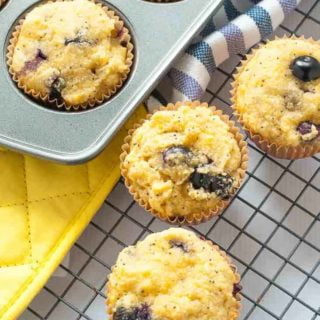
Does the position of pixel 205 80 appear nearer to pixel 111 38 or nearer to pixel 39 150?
pixel 111 38

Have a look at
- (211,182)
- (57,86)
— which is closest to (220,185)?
(211,182)

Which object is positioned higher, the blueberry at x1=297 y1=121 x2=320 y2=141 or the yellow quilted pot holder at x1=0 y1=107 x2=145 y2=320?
the blueberry at x1=297 y1=121 x2=320 y2=141

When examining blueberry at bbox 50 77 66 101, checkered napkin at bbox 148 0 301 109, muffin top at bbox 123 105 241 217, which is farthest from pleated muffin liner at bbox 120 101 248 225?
blueberry at bbox 50 77 66 101

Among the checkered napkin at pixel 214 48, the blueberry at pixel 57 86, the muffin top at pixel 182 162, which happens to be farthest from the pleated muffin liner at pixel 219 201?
the blueberry at pixel 57 86

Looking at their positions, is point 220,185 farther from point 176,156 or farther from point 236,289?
point 236,289

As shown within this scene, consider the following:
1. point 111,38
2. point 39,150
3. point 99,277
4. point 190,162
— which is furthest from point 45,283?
point 111,38

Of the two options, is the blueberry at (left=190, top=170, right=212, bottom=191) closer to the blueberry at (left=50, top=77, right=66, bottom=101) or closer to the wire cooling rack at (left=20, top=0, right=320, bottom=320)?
the wire cooling rack at (left=20, top=0, right=320, bottom=320)
